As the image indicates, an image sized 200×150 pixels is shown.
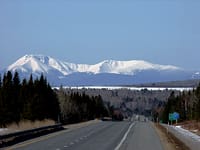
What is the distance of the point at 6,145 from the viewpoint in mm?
32562

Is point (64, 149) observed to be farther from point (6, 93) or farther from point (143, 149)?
point (6, 93)

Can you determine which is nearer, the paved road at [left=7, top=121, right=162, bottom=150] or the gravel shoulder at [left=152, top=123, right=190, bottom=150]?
the paved road at [left=7, top=121, right=162, bottom=150]

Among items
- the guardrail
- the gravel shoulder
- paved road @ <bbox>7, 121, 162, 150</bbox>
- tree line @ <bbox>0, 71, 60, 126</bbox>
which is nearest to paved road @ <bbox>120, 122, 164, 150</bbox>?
paved road @ <bbox>7, 121, 162, 150</bbox>

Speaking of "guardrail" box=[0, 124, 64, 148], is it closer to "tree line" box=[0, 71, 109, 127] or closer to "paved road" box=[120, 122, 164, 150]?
"paved road" box=[120, 122, 164, 150]

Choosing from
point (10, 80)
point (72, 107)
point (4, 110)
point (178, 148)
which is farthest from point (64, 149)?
point (72, 107)

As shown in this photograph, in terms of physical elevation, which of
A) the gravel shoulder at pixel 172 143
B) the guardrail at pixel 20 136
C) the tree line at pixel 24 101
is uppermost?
the tree line at pixel 24 101

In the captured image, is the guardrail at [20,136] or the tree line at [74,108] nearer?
the guardrail at [20,136]

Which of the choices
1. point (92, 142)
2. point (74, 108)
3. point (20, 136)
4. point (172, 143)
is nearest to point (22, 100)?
point (20, 136)

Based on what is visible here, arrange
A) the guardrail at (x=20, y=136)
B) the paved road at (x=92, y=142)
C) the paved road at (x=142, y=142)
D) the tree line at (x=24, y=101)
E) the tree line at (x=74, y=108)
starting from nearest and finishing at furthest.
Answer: the paved road at (x=92, y=142), the paved road at (x=142, y=142), the guardrail at (x=20, y=136), the tree line at (x=24, y=101), the tree line at (x=74, y=108)

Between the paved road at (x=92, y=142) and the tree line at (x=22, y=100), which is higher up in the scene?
the tree line at (x=22, y=100)

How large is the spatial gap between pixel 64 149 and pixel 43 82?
5833 centimetres

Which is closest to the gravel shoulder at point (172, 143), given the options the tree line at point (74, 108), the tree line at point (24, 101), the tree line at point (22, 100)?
the tree line at point (24, 101)

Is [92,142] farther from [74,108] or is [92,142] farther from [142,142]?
[74,108]

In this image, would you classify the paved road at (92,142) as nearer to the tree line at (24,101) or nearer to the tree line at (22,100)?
the tree line at (24,101)
